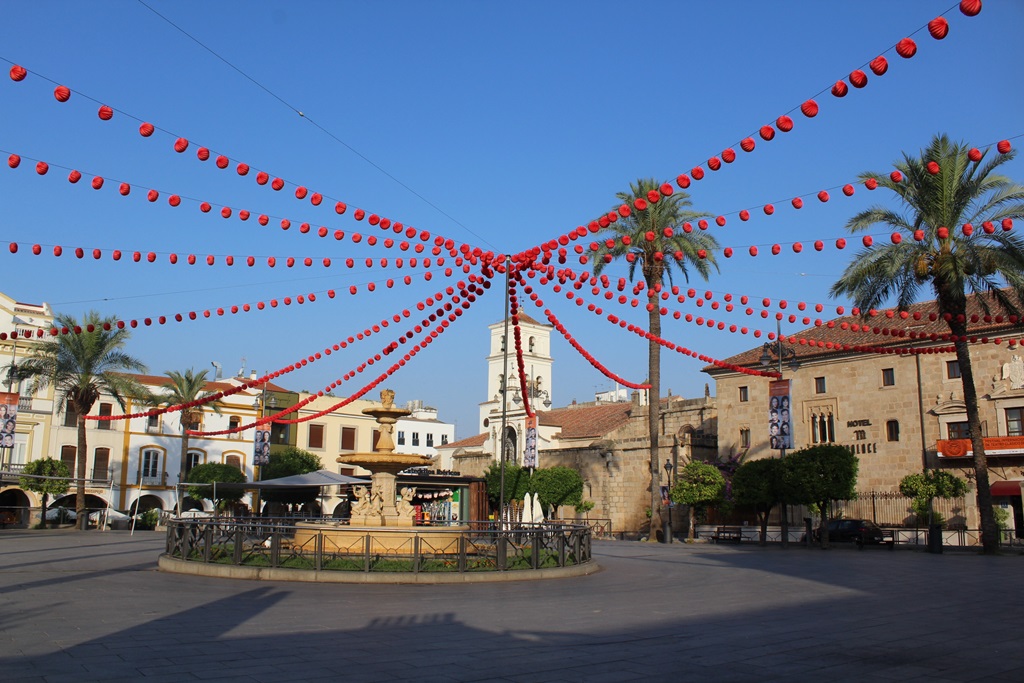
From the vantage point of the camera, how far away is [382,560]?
17.5m

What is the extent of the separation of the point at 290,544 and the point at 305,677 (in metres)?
11.4

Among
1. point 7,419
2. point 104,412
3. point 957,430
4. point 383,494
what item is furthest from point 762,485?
point 104,412

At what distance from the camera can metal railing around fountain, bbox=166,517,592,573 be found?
55.2 feet

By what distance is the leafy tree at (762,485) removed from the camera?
33344 mm

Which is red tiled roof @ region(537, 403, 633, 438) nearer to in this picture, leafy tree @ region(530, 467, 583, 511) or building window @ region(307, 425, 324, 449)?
leafy tree @ region(530, 467, 583, 511)

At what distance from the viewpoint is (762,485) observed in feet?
112

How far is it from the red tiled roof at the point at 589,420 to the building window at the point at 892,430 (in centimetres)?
1743

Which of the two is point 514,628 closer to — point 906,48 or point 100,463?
point 906,48

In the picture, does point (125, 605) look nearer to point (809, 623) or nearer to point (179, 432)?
point (809, 623)

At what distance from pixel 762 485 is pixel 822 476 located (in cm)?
273

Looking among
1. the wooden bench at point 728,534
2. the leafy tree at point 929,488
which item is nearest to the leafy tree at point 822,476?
the leafy tree at point 929,488

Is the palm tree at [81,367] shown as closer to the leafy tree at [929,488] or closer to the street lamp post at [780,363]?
the street lamp post at [780,363]

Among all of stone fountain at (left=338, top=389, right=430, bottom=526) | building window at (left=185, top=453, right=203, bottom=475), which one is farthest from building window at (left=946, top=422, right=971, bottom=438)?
building window at (left=185, top=453, right=203, bottom=475)

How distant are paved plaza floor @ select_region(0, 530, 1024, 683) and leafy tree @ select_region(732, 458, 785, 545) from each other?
47.4 feet
